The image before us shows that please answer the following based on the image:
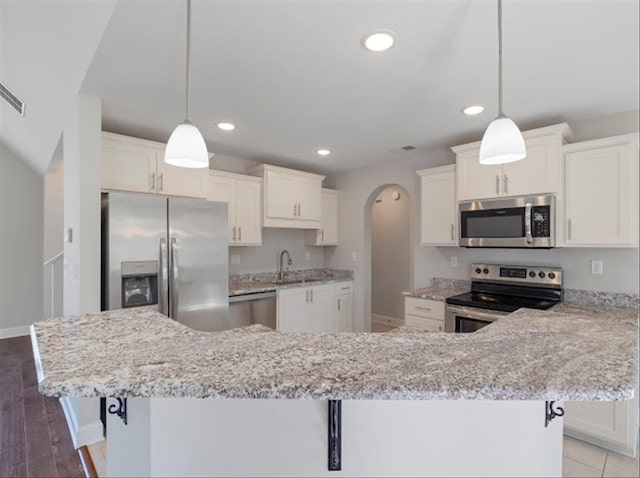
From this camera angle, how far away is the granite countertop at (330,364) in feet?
2.22

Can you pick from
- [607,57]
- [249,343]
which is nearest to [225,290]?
[249,343]

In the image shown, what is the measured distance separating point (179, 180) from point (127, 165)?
1.47ft

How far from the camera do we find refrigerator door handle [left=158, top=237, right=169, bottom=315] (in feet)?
8.66

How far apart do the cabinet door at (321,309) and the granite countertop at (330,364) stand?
295 centimetres

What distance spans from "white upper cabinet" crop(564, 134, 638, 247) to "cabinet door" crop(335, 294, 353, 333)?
254 cm

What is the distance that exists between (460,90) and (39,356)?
98.6 inches

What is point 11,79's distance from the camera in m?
2.54

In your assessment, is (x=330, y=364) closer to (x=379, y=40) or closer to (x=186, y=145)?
(x=186, y=145)

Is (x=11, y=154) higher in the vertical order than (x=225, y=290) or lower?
higher

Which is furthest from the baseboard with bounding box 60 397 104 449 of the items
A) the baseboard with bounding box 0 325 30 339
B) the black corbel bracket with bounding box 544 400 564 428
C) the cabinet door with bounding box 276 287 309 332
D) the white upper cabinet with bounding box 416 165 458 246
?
the baseboard with bounding box 0 325 30 339

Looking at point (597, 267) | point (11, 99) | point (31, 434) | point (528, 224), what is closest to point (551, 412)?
point (528, 224)

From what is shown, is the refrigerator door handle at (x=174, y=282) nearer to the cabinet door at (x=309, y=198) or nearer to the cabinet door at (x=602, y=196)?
the cabinet door at (x=309, y=198)

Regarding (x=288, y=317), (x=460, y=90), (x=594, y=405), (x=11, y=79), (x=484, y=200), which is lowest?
(x=594, y=405)

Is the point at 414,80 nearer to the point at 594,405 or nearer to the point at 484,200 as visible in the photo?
the point at 484,200
